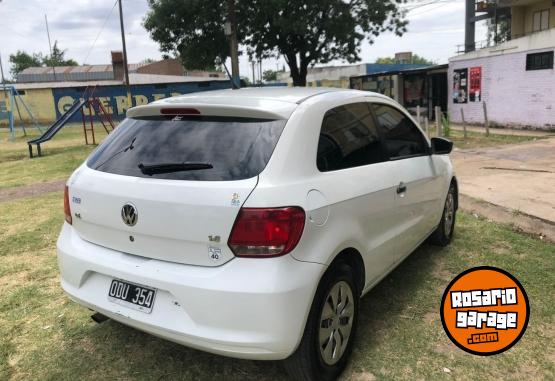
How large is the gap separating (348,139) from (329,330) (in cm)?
118

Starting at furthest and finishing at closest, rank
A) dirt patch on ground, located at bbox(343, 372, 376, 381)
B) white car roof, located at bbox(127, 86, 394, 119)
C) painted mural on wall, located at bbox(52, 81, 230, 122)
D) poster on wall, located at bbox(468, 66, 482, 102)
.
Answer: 1. painted mural on wall, located at bbox(52, 81, 230, 122)
2. poster on wall, located at bbox(468, 66, 482, 102)
3. dirt patch on ground, located at bbox(343, 372, 376, 381)
4. white car roof, located at bbox(127, 86, 394, 119)

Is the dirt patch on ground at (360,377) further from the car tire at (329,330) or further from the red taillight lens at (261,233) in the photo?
the red taillight lens at (261,233)

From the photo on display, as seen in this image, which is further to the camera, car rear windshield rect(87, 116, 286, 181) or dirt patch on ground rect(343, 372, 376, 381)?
dirt patch on ground rect(343, 372, 376, 381)

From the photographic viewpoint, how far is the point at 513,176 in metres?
8.42

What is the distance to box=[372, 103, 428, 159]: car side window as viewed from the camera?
358cm

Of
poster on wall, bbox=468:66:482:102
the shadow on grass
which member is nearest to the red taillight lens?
the shadow on grass

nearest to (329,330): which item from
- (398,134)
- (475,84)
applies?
(398,134)

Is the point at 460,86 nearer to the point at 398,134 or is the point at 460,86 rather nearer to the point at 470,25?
the point at 470,25

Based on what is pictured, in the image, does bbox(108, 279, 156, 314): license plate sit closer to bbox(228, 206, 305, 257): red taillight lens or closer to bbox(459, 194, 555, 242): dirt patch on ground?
bbox(228, 206, 305, 257): red taillight lens

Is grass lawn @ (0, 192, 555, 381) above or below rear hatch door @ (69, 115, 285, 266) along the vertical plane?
below

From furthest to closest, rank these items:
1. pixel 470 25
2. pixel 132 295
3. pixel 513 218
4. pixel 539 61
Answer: pixel 470 25
pixel 539 61
pixel 513 218
pixel 132 295

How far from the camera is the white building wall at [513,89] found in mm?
17719

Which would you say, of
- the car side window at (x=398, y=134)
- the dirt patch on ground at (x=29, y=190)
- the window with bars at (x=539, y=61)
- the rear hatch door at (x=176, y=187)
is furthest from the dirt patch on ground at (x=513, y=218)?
the window with bars at (x=539, y=61)

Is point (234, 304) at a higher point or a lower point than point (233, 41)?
lower
